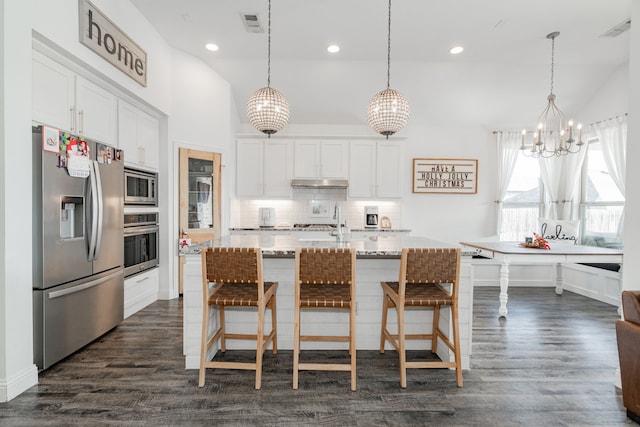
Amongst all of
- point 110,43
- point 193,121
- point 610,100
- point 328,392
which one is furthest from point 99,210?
point 610,100

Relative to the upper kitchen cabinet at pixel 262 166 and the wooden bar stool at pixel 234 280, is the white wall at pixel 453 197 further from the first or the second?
the wooden bar stool at pixel 234 280

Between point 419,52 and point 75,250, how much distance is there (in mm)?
4523

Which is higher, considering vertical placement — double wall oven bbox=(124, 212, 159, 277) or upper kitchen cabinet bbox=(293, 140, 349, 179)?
upper kitchen cabinet bbox=(293, 140, 349, 179)

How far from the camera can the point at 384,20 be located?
12.3ft

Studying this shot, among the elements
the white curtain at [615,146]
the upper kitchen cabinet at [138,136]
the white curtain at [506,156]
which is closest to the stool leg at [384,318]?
the upper kitchen cabinet at [138,136]

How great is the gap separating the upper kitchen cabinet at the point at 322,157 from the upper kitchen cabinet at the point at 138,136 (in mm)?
2182

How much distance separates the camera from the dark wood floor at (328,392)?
6.61ft

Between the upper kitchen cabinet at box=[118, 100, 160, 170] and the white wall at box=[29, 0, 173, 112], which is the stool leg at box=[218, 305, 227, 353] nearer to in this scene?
the upper kitchen cabinet at box=[118, 100, 160, 170]

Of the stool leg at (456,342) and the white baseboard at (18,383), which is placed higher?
the stool leg at (456,342)

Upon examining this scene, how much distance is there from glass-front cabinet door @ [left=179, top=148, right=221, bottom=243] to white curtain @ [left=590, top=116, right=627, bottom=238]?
585cm

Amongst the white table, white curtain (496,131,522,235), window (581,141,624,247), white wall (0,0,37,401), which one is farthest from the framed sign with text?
white wall (0,0,37,401)

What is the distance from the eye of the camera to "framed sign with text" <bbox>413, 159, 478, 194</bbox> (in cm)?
589

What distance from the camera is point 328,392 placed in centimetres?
228

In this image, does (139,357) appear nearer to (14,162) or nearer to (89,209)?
(89,209)
